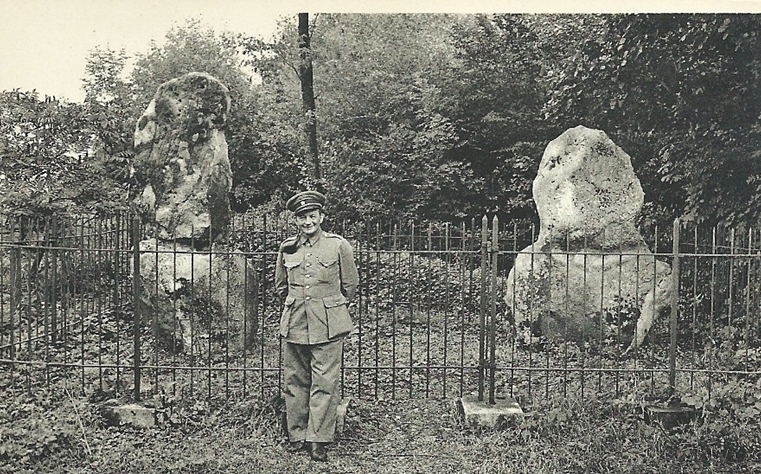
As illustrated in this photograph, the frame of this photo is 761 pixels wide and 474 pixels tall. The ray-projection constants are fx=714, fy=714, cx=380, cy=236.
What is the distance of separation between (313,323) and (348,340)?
332 centimetres

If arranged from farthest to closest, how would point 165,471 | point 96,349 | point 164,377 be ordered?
point 96,349 → point 164,377 → point 165,471

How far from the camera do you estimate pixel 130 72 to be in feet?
Result: 52.6

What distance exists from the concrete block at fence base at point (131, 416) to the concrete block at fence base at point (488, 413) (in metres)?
2.61

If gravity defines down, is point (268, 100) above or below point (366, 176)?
above

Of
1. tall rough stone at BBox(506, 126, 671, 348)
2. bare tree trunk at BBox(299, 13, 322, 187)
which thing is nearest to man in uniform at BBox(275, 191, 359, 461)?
tall rough stone at BBox(506, 126, 671, 348)

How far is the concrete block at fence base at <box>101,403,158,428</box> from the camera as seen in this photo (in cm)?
589

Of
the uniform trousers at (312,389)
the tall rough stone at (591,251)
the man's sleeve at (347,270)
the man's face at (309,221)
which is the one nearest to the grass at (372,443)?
the uniform trousers at (312,389)

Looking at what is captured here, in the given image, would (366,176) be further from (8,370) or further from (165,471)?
(165,471)

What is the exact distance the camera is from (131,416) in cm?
590

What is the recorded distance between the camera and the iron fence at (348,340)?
626cm

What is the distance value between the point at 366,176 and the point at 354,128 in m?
1.26

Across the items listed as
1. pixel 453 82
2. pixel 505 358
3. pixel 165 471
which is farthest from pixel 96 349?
pixel 453 82

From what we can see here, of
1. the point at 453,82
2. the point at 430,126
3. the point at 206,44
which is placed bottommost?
the point at 430,126

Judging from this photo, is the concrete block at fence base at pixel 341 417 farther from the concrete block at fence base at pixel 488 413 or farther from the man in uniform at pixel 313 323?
the concrete block at fence base at pixel 488 413
